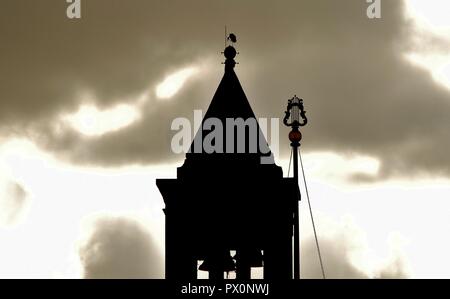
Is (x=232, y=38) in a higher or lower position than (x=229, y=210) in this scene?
higher

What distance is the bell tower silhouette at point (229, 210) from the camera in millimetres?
56188

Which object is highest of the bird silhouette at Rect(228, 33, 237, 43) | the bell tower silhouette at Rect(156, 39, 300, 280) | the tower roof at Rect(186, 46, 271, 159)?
the bird silhouette at Rect(228, 33, 237, 43)

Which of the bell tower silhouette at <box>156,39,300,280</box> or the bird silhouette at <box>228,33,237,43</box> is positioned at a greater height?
the bird silhouette at <box>228,33,237,43</box>

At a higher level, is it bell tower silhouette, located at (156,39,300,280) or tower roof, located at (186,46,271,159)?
tower roof, located at (186,46,271,159)

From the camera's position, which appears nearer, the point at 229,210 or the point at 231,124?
the point at 229,210

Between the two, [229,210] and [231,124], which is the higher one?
[231,124]

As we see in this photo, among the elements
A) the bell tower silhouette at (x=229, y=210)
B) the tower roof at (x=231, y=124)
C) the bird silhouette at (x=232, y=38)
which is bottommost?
the bell tower silhouette at (x=229, y=210)

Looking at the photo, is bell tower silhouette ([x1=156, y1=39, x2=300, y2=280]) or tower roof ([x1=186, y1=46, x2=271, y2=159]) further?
tower roof ([x1=186, y1=46, x2=271, y2=159])

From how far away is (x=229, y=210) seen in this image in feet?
184

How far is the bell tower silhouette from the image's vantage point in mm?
56188
